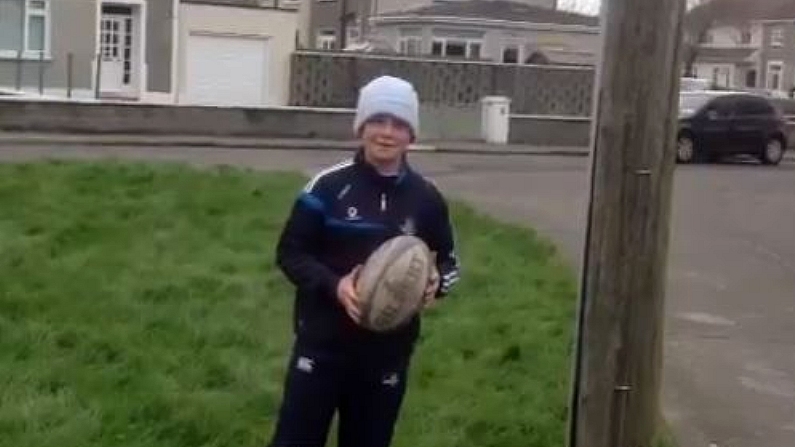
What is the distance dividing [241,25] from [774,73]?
176 feet

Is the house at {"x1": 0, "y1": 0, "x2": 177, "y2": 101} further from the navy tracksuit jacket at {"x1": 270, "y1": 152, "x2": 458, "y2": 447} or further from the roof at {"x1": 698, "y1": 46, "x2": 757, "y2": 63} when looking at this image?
the roof at {"x1": 698, "y1": 46, "x2": 757, "y2": 63}

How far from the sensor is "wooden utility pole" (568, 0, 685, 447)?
5941mm

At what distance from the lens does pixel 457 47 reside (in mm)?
68500

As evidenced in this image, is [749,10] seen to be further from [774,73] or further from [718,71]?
[774,73]

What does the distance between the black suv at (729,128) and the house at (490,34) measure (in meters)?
29.4

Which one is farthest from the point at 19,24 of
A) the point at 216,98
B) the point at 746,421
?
the point at 746,421

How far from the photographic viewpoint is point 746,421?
7660 mm

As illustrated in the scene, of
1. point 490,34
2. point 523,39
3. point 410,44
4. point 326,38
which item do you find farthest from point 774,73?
point 410,44

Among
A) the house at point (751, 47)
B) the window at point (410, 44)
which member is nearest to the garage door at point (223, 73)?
the window at point (410, 44)

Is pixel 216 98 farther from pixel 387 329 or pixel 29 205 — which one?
pixel 387 329

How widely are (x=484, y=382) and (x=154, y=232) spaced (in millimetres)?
5093

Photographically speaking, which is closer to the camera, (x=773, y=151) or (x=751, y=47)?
(x=773, y=151)

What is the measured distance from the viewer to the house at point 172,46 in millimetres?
44188

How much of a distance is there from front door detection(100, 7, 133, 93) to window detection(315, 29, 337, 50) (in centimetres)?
2495
